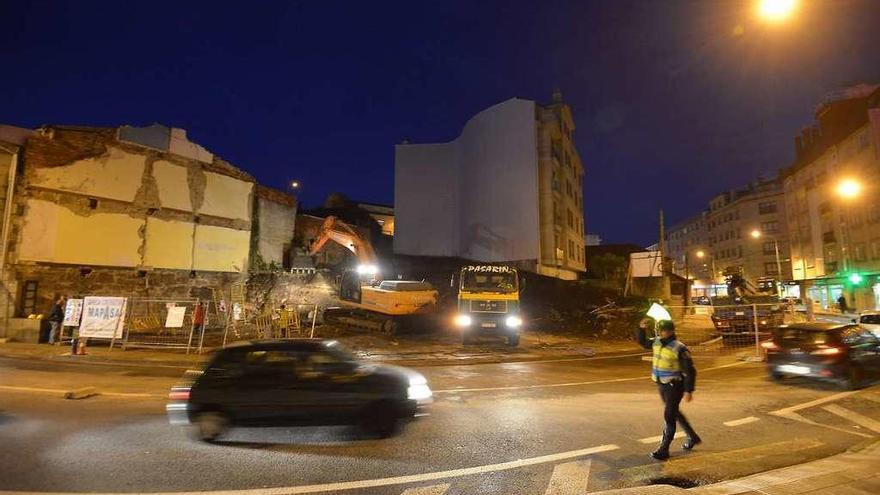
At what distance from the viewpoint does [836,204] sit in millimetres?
46562

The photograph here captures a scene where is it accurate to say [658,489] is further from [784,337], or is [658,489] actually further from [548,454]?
[784,337]

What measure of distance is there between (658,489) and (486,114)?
129 feet

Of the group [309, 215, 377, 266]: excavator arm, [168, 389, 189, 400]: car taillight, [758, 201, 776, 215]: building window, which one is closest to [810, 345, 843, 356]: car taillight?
[168, 389, 189, 400]: car taillight

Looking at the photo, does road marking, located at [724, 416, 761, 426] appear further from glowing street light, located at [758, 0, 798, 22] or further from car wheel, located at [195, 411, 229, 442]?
car wheel, located at [195, 411, 229, 442]

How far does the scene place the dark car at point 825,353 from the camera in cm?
1053

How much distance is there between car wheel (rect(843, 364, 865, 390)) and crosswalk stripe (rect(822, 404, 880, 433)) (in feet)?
6.85

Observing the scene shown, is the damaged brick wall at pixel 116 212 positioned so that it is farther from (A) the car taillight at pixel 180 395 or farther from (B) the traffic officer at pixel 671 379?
(B) the traffic officer at pixel 671 379

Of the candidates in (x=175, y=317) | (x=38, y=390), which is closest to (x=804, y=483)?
(x=38, y=390)

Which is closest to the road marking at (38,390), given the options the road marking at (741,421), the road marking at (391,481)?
the road marking at (391,481)

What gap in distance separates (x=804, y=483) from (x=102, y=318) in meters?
20.9

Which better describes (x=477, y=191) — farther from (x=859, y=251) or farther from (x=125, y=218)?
(x=859, y=251)

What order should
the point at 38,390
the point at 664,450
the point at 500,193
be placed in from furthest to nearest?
the point at 500,193
the point at 38,390
the point at 664,450

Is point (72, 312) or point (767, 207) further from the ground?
point (767, 207)

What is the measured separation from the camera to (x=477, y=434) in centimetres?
711
